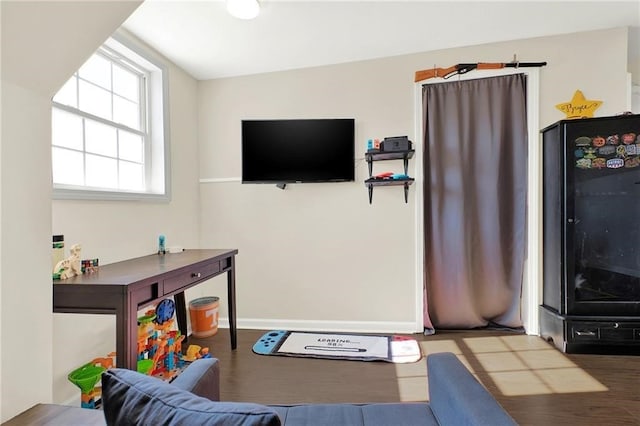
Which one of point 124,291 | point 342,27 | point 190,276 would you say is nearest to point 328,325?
point 190,276

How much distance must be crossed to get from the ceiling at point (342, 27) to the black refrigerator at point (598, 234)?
81cm

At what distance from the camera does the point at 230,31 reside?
7.77 feet

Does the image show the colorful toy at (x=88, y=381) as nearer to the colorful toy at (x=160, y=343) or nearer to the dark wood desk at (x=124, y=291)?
the colorful toy at (x=160, y=343)

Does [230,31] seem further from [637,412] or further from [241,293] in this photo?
[637,412]

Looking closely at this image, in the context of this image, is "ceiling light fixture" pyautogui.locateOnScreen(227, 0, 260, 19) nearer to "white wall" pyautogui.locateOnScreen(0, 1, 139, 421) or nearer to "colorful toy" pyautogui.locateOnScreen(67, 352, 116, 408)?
"white wall" pyautogui.locateOnScreen(0, 1, 139, 421)

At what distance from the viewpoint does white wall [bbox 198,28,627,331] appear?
2926 millimetres

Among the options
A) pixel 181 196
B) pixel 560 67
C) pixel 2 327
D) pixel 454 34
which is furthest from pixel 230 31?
pixel 560 67

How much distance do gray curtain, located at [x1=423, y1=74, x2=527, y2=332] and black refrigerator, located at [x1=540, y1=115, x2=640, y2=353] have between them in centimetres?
37

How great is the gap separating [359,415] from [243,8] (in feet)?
7.65

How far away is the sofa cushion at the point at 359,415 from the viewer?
3.97ft

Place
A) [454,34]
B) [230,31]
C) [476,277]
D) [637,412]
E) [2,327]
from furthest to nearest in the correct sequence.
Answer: [476,277]
[454,34]
[230,31]
[637,412]
[2,327]

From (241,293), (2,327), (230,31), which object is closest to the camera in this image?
(2,327)

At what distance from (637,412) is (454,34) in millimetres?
2705

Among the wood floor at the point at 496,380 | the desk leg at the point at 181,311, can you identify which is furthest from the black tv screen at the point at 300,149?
the wood floor at the point at 496,380
